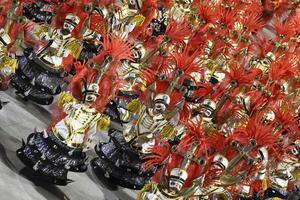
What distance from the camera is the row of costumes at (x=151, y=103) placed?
395cm

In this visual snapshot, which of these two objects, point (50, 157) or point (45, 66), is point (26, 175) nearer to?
point (50, 157)

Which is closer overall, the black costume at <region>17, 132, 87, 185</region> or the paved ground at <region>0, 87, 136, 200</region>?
the paved ground at <region>0, 87, 136, 200</region>

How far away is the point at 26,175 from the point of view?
4191 mm

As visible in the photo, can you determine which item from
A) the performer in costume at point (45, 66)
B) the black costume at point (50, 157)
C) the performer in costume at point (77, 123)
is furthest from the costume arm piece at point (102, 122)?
the performer in costume at point (45, 66)

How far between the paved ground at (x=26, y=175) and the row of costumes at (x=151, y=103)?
82 millimetres

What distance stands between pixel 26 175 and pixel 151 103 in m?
1.08

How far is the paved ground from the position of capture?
4.03m

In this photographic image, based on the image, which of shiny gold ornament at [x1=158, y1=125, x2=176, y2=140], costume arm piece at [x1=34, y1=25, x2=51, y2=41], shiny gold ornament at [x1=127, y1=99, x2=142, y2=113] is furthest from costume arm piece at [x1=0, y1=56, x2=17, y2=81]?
shiny gold ornament at [x1=158, y1=125, x2=176, y2=140]

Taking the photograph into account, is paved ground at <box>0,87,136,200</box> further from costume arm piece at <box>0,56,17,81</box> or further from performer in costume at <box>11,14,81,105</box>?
costume arm piece at <box>0,56,17,81</box>

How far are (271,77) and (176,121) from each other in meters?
1.43

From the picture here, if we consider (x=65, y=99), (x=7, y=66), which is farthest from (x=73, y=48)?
(x=65, y=99)

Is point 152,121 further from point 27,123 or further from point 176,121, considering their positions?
point 27,123

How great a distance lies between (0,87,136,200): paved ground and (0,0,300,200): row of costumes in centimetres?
8

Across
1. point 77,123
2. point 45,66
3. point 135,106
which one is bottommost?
point 77,123
